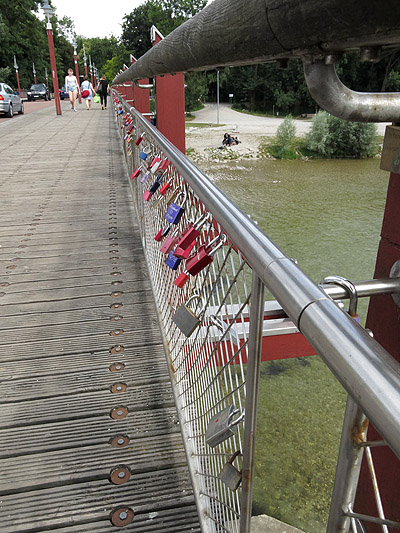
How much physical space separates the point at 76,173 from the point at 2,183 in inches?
43.5

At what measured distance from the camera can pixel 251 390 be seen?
107 cm

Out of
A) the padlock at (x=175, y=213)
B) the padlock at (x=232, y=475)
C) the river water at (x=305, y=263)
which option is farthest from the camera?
the river water at (x=305, y=263)

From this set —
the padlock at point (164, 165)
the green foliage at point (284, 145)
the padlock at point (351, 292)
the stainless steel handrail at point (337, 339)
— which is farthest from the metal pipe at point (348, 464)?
the green foliage at point (284, 145)

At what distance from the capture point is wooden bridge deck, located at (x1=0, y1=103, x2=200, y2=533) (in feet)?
6.04

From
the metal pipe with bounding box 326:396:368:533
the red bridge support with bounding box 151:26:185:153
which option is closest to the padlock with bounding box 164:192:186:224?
the metal pipe with bounding box 326:396:368:533

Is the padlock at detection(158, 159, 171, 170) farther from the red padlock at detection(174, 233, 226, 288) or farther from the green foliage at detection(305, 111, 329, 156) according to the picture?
the green foliage at detection(305, 111, 329, 156)

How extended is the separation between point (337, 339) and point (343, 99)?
394mm

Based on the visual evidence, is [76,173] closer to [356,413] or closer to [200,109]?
[356,413]

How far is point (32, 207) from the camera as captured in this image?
570cm

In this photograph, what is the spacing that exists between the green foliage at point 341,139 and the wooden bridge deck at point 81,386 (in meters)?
29.8

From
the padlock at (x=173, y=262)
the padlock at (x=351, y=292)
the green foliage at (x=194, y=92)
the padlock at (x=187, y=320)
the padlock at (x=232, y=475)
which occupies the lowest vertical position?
the green foliage at (x=194, y=92)

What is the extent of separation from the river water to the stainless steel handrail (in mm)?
4770

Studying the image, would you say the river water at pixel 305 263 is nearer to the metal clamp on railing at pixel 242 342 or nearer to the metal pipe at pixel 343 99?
the metal clamp on railing at pixel 242 342

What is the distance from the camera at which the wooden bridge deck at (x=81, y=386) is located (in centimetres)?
184
